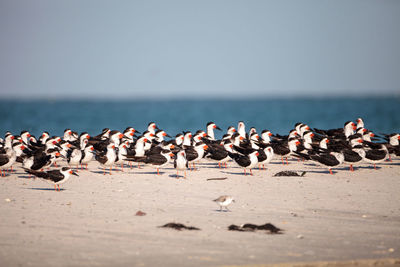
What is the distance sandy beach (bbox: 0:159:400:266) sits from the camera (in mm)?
8297

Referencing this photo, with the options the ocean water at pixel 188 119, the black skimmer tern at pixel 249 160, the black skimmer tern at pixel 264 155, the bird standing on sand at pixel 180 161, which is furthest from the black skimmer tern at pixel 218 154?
the ocean water at pixel 188 119

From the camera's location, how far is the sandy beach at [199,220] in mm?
8297

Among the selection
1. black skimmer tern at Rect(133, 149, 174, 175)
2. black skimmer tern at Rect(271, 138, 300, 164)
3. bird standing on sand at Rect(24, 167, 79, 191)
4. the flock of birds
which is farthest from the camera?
black skimmer tern at Rect(271, 138, 300, 164)

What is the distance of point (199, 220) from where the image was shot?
10.4m

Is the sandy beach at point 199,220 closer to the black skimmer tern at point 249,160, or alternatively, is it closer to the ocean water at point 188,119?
the black skimmer tern at point 249,160

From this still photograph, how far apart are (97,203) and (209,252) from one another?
4220 millimetres

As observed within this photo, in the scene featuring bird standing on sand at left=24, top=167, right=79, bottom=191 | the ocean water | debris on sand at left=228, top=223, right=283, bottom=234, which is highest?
the ocean water

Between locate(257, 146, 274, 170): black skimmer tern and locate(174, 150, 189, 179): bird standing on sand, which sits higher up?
locate(257, 146, 274, 170): black skimmer tern

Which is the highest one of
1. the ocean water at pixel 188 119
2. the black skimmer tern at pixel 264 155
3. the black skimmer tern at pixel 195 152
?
the ocean water at pixel 188 119

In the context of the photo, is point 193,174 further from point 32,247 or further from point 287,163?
point 32,247

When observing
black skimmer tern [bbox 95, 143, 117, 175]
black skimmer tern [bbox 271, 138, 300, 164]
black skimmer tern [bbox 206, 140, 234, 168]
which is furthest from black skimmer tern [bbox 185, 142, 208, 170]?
black skimmer tern [bbox 271, 138, 300, 164]

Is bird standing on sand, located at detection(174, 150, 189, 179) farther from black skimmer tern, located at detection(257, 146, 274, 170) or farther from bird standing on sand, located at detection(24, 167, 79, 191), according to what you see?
bird standing on sand, located at detection(24, 167, 79, 191)

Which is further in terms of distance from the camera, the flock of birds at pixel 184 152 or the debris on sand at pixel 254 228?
the flock of birds at pixel 184 152

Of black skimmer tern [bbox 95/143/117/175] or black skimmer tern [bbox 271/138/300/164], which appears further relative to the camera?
black skimmer tern [bbox 271/138/300/164]
